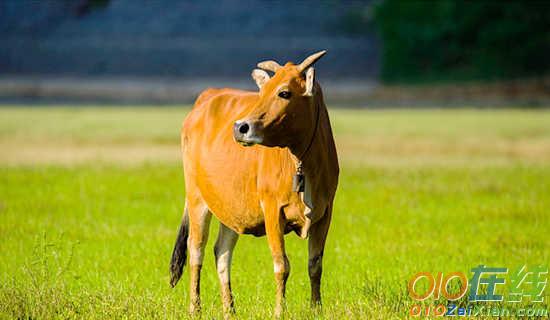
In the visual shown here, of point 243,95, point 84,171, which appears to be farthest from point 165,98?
point 243,95

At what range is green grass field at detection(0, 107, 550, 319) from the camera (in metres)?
8.06

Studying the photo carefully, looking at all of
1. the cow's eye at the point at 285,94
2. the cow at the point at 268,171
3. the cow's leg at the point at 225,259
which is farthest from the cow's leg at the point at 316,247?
the cow's eye at the point at 285,94

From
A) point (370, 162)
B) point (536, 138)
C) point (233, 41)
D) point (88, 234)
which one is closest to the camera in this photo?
point (88, 234)

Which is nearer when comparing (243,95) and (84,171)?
(243,95)

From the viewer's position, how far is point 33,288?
794cm

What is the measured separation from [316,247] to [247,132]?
1.12 metres

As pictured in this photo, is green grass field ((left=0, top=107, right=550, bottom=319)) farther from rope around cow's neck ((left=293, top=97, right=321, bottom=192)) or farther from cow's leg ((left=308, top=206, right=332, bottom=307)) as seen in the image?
rope around cow's neck ((left=293, top=97, right=321, bottom=192))

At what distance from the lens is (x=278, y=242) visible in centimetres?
711

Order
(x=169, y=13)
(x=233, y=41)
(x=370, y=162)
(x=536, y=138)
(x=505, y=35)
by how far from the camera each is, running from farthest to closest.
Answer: (x=169, y=13) < (x=233, y=41) < (x=505, y=35) < (x=536, y=138) < (x=370, y=162)

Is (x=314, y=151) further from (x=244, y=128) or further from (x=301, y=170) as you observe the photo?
(x=244, y=128)

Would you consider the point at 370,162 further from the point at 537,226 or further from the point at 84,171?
the point at 537,226

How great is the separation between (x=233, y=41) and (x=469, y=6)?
43.5 feet

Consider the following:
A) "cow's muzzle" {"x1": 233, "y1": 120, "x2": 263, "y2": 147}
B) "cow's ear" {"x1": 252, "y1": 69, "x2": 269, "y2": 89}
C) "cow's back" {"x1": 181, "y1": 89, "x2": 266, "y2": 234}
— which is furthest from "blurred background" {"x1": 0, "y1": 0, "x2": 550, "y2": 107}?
"cow's muzzle" {"x1": 233, "y1": 120, "x2": 263, "y2": 147}

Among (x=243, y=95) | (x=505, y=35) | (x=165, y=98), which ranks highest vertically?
(x=243, y=95)
